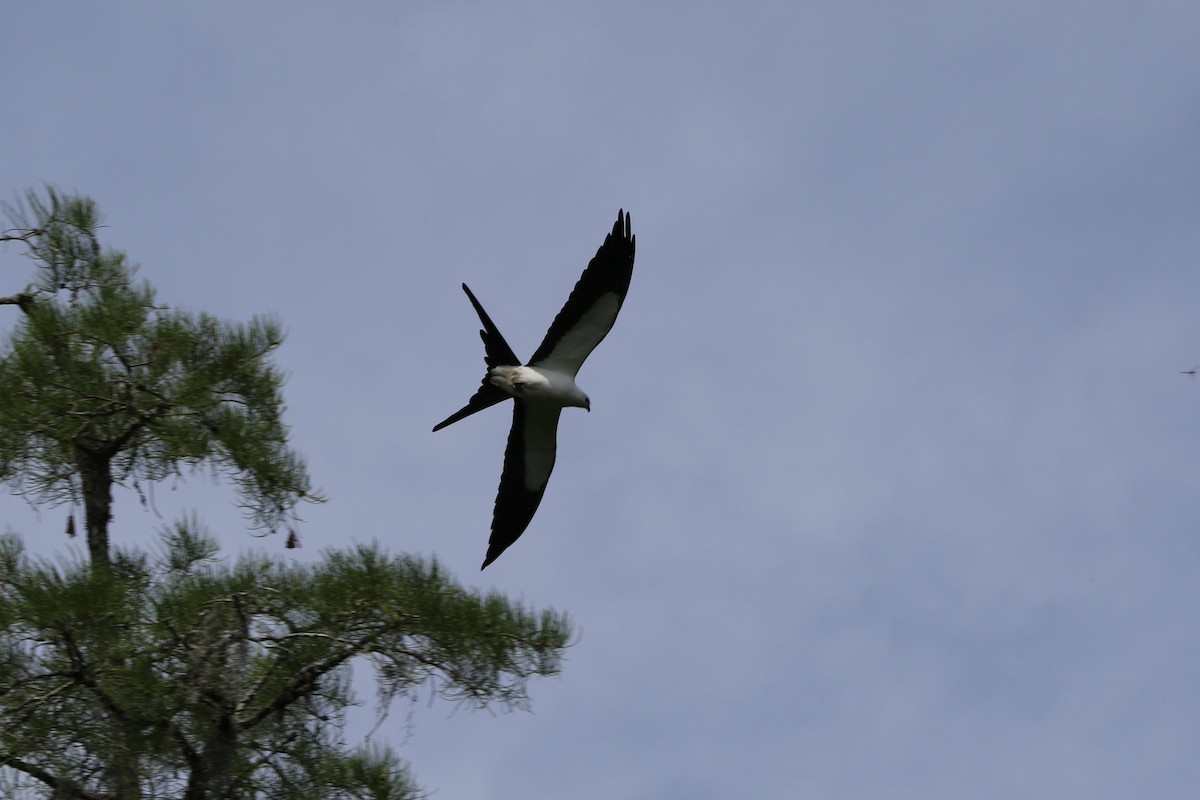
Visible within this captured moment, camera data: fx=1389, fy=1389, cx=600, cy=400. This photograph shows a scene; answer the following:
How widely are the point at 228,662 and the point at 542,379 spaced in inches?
90.0

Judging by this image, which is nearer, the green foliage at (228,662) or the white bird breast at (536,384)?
the green foliage at (228,662)

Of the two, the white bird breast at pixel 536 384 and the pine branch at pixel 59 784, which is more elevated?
the white bird breast at pixel 536 384

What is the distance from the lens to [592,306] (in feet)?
22.4

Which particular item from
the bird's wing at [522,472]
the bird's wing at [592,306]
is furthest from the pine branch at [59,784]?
the bird's wing at [592,306]

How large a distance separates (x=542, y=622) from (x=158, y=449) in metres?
1.85

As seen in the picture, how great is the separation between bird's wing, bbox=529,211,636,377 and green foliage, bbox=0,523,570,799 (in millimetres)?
1673

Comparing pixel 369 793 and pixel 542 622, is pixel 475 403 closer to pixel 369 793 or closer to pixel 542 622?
pixel 542 622

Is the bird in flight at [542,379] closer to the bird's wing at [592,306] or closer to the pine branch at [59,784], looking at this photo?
the bird's wing at [592,306]

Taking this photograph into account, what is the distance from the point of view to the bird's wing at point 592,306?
671 centimetres

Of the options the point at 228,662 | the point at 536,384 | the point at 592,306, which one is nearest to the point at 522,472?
the point at 536,384

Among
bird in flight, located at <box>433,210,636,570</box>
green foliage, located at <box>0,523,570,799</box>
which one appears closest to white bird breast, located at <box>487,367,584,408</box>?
bird in flight, located at <box>433,210,636,570</box>

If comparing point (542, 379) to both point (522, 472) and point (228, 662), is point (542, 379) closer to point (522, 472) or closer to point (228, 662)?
point (522, 472)

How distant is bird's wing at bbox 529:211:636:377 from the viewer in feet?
22.0

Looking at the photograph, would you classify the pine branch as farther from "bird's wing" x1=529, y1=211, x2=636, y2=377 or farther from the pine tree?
"bird's wing" x1=529, y1=211, x2=636, y2=377
